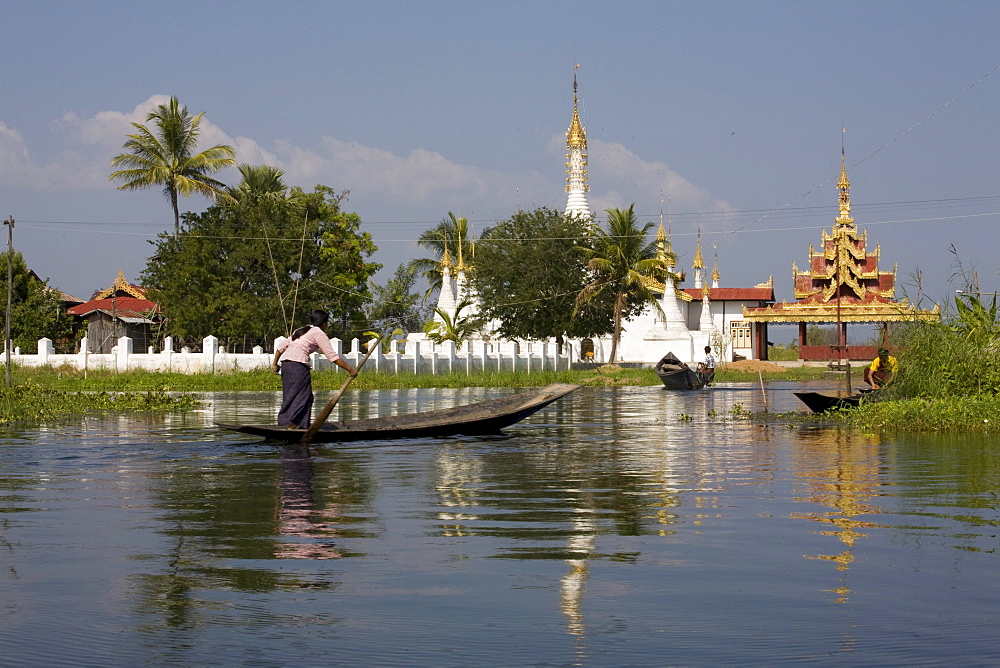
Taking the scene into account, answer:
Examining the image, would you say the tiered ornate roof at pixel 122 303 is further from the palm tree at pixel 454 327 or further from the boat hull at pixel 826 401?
the boat hull at pixel 826 401

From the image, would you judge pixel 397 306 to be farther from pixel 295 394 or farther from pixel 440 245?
pixel 295 394

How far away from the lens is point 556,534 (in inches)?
275

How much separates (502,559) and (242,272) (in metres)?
43.3

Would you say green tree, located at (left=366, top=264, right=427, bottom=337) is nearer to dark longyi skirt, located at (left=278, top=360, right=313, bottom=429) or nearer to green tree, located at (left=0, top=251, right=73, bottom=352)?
green tree, located at (left=0, top=251, right=73, bottom=352)

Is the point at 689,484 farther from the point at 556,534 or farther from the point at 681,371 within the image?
the point at 681,371

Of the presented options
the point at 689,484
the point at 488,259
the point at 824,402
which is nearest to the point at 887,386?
the point at 824,402

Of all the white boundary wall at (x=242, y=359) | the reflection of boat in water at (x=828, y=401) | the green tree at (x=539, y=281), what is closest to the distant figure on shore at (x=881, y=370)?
the reflection of boat in water at (x=828, y=401)

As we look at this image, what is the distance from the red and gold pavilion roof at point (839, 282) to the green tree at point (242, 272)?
23.5m

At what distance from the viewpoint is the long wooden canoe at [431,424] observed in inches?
529

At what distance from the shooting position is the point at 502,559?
6.21 metres

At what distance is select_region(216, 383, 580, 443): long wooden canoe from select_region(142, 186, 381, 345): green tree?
29.8 metres

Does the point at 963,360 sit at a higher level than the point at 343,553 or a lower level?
higher

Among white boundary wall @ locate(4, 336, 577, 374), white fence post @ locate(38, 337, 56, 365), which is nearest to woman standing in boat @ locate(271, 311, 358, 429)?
white boundary wall @ locate(4, 336, 577, 374)

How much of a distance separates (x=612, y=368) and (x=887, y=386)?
27.3 metres
